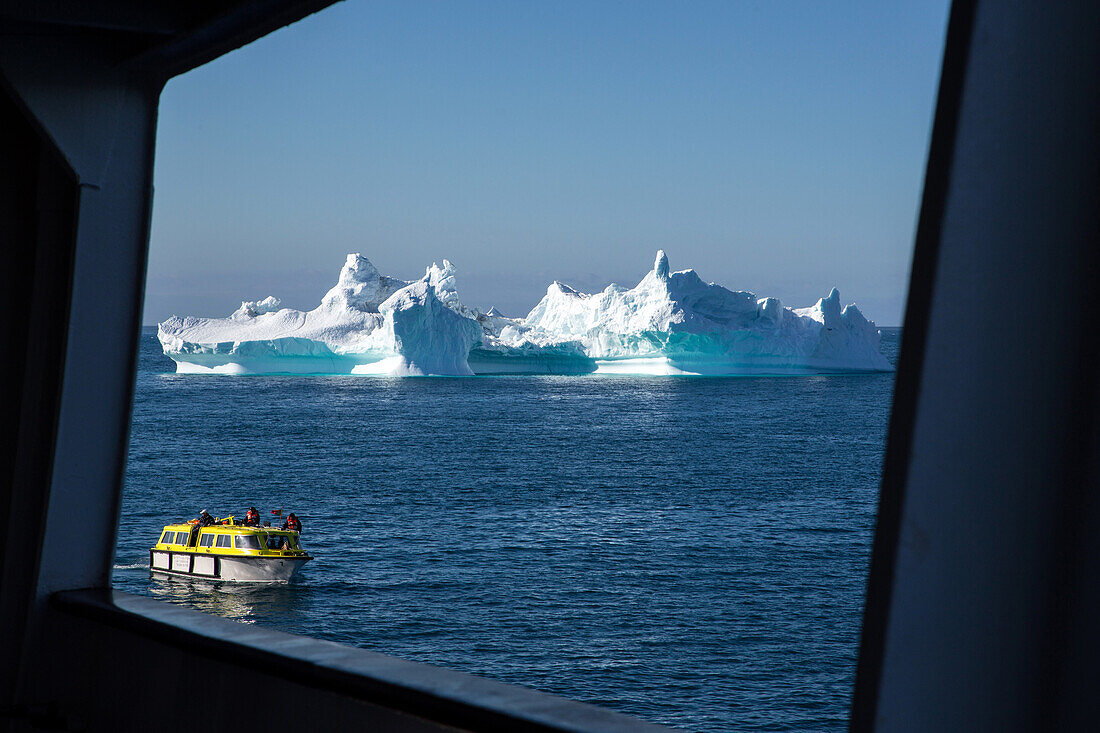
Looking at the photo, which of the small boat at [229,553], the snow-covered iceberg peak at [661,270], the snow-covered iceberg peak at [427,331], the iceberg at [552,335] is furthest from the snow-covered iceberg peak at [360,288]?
the small boat at [229,553]

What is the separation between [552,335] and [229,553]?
35493mm

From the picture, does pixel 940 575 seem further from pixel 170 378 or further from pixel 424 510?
pixel 170 378

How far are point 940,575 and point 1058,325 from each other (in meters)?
0.28

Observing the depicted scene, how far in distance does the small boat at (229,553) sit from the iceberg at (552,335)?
25008mm

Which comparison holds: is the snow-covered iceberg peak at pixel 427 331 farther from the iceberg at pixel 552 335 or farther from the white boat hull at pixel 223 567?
the white boat hull at pixel 223 567

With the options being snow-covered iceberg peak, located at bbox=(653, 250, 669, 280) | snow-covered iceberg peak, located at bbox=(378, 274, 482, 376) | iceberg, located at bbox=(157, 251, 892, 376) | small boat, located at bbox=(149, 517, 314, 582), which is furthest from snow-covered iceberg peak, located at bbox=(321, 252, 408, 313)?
small boat, located at bbox=(149, 517, 314, 582)

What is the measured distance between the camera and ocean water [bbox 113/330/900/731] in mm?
16172

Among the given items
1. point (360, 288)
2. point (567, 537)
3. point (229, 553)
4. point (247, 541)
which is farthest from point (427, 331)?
point (247, 541)

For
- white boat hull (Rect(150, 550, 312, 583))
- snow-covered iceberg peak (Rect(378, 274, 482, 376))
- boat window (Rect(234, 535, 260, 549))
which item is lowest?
white boat hull (Rect(150, 550, 312, 583))

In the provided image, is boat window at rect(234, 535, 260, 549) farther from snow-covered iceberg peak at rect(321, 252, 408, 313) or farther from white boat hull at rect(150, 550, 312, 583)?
snow-covered iceberg peak at rect(321, 252, 408, 313)

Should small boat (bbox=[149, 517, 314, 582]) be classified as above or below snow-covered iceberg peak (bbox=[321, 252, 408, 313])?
below

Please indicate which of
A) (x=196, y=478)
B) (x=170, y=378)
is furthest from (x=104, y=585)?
(x=170, y=378)

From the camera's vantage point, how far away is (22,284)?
2.74m

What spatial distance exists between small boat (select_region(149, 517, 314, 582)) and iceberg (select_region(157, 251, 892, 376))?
25008 millimetres
